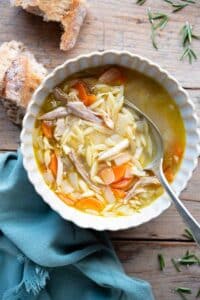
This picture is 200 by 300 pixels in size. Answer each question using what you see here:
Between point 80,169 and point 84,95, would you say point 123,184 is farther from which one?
point 84,95

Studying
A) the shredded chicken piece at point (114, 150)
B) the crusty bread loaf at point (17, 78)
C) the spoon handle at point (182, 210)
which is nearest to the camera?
the spoon handle at point (182, 210)

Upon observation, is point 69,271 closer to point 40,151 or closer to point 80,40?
point 40,151

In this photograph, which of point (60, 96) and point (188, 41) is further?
point (188, 41)

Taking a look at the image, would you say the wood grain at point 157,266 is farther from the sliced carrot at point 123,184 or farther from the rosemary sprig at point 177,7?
the rosemary sprig at point 177,7

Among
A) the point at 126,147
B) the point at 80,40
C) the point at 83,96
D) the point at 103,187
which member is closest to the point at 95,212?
the point at 103,187

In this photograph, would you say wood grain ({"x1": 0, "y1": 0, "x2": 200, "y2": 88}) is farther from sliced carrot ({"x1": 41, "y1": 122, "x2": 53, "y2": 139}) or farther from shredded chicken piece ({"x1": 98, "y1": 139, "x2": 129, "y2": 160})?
shredded chicken piece ({"x1": 98, "y1": 139, "x2": 129, "y2": 160})

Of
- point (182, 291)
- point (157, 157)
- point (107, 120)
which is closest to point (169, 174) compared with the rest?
point (157, 157)

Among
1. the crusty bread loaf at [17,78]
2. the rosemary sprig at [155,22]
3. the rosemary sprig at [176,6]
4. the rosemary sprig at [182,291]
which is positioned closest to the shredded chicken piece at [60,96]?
the crusty bread loaf at [17,78]
